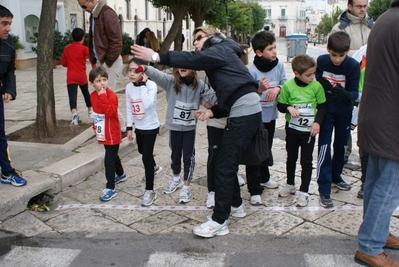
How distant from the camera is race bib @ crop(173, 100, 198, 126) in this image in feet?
14.9

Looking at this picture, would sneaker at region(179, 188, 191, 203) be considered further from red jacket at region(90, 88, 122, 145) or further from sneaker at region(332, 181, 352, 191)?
sneaker at region(332, 181, 352, 191)

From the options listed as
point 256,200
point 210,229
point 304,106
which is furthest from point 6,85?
point 304,106

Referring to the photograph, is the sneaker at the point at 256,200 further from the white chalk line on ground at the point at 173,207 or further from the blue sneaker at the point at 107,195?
the blue sneaker at the point at 107,195

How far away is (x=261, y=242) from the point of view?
149 inches

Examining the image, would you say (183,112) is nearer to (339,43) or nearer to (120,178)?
(120,178)

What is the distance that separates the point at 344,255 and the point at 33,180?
322cm

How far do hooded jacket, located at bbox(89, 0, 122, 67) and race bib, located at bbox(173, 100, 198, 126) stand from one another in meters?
2.17

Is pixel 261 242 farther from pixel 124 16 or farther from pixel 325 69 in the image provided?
pixel 124 16

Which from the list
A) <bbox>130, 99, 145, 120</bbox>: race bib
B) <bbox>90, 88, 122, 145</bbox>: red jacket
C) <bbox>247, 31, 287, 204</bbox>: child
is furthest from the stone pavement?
<bbox>130, 99, 145, 120</bbox>: race bib

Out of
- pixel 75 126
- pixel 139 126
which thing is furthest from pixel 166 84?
pixel 75 126

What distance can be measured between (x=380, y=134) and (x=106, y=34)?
4.29 metres

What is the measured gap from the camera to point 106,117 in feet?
15.4

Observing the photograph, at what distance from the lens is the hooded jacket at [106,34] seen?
626 cm

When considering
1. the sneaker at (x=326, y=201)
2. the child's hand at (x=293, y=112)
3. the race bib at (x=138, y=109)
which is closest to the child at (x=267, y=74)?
the child's hand at (x=293, y=112)
